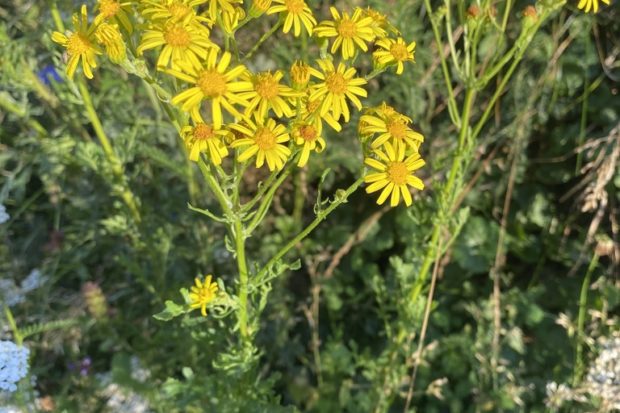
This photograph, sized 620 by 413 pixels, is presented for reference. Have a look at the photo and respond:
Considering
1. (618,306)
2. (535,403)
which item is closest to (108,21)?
(535,403)

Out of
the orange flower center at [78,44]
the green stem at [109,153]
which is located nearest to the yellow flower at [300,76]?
the orange flower center at [78,44]

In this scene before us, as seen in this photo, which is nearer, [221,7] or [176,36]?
[176,36]

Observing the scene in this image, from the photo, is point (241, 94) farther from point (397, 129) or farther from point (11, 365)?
point (11, 365)

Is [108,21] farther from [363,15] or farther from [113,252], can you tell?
[113,252]

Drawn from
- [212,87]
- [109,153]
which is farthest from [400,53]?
[109,153]

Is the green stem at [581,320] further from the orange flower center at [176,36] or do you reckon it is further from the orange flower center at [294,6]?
the orange flower center at [176,36]
